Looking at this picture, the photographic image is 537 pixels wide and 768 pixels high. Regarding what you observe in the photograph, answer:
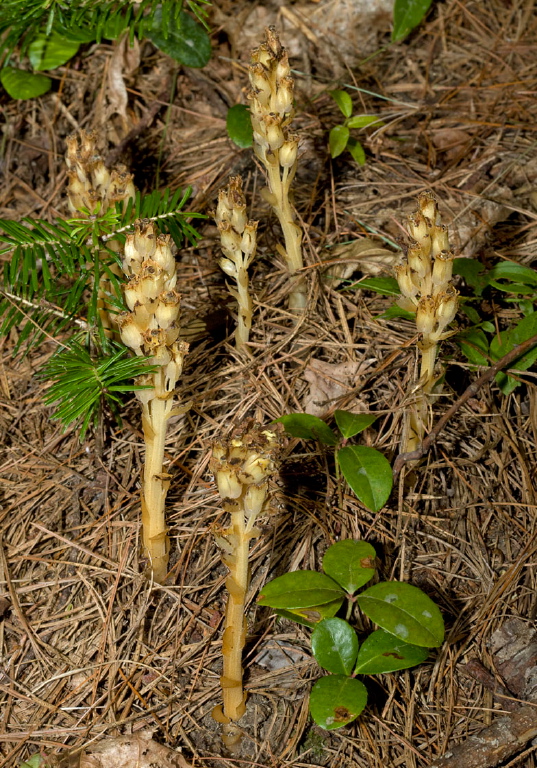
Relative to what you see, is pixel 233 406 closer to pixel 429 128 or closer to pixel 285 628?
pixel 285 628

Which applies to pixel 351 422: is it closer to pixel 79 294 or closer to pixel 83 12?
pixel 79 294

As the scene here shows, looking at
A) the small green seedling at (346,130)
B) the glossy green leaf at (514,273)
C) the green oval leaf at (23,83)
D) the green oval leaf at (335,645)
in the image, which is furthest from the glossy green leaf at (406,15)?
the green oval leaf at (335,645)

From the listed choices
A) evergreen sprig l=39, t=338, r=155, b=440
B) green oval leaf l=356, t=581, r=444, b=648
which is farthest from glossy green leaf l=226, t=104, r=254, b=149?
green oval leaf l=356, t=581, r=444, b=648

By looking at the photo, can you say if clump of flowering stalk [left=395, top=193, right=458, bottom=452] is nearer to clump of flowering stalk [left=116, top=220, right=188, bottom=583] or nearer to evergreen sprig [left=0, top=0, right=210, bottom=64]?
clump of flowering stalk [left=116, top=220, right=188, bottom=583]

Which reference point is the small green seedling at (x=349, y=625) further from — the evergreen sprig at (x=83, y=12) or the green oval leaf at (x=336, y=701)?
the evergreen sprig at (x=83, y=12)

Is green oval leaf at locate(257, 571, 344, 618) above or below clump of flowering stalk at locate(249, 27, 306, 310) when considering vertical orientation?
below

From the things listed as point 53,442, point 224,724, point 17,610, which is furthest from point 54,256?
point 224,724
